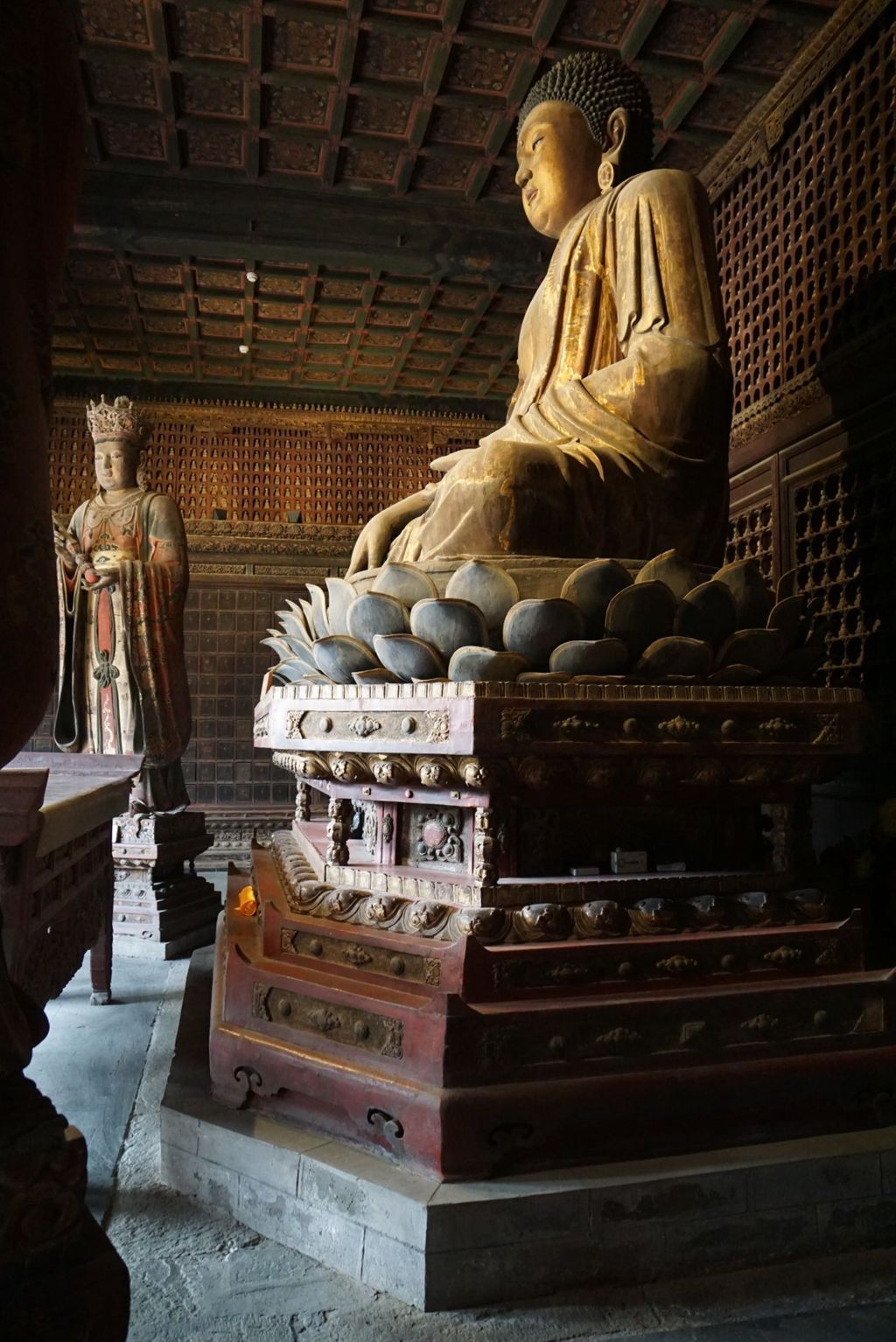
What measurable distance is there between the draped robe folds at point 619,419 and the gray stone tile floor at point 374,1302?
1532mm

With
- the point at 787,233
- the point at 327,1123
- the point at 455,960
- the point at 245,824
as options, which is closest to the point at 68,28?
the point at 455,960

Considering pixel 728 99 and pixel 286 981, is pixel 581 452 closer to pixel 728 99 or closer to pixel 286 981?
pixel 286 981

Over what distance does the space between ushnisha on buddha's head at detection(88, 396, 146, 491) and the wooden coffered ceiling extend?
4.16 ft

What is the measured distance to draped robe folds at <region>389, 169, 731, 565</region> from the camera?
7.63 ft

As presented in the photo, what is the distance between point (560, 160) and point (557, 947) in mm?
2785

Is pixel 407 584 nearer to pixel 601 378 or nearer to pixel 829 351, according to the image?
pixel 601 378

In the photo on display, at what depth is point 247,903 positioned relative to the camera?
8.15 feet

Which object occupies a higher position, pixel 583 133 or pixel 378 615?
pixel 583 133

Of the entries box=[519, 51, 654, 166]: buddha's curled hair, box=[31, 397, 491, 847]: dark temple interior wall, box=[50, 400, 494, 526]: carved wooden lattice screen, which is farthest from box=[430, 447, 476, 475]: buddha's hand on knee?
box=[50, 400, 494, 526]: carved wooden lattice screen

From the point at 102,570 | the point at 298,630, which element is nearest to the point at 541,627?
the point at 298,630

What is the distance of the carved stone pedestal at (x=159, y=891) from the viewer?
4172 mm

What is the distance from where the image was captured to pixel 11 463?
29.2 inches

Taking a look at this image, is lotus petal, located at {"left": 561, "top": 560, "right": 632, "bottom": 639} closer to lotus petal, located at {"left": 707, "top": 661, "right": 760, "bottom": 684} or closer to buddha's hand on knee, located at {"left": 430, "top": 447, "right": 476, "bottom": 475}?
lotus petal, located at {"left": 707, "top": 661, "right": 760, "bottom": 684}

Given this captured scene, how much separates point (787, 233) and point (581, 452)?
2299 millimetres
